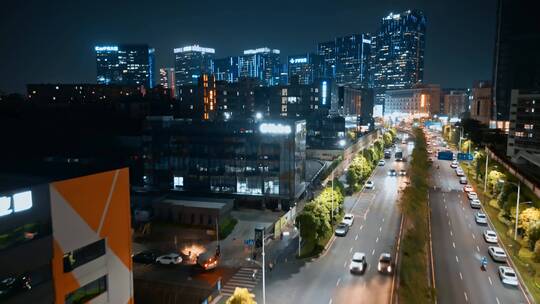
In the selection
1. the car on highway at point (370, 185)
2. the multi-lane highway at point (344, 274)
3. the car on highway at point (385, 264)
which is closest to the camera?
the multi-lane highway at point (344, 274)

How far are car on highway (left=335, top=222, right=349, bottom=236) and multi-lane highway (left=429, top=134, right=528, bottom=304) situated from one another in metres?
8.59

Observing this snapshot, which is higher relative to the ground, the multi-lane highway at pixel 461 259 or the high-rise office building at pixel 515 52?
the high-rise office building at pixel 515 52

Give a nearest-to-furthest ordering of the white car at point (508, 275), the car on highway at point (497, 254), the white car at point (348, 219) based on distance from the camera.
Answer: the white car at point (508, 275) < the car on highway at point (497, 254) < the white car at point (348, 219)

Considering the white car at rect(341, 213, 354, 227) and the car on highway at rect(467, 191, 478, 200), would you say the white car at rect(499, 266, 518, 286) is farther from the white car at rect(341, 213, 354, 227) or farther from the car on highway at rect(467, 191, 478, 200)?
the car on highway at rect(467, 191, 478, 200)

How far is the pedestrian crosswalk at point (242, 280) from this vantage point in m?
29.7

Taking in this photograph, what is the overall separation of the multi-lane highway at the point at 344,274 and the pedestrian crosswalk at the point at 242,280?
1078mm

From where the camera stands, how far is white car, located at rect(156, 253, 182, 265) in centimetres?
3538

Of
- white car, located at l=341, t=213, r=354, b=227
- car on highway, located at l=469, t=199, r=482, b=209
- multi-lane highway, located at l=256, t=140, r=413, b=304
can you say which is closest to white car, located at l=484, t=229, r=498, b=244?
multi-lane highway, located at l=256, t=140, r=413, b=304

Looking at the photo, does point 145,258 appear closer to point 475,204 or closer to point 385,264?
point 385,264

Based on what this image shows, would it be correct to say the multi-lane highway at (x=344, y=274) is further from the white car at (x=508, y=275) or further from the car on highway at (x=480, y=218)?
the car on highway at (x=480, y=218)

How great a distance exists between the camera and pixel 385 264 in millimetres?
32062

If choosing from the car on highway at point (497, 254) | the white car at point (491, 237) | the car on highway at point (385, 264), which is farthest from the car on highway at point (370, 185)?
the car on highway at point (385, 264)

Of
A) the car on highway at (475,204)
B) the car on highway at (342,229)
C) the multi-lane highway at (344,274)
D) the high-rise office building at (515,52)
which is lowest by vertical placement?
the multi-lane highway at (344,274)

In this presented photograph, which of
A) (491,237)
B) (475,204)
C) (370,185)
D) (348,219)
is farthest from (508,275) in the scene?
(370,185)
